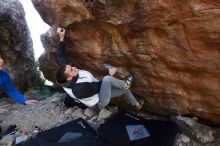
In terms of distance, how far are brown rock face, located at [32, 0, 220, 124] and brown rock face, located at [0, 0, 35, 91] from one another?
3506mm

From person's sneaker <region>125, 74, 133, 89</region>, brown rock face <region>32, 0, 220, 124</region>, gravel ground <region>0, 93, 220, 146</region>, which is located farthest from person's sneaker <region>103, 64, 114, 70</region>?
gravel ground <region>0, 93, 220, 146</region>

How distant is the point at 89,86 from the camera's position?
609cm

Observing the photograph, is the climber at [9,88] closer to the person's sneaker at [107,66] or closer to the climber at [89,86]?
the climber at [89,86]

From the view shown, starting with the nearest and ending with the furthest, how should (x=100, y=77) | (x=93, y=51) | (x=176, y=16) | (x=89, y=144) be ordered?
(x=176, y=16), (x=89, y=144), (x=93, y=51), (x=100, y=77)

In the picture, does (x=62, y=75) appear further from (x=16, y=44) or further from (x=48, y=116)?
(x=16, y=44)

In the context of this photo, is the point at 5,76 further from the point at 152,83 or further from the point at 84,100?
the point at 152,83

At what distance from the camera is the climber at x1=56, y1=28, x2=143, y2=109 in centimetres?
604

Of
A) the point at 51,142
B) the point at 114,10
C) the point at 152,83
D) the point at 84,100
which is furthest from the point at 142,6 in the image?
the point at 51,142

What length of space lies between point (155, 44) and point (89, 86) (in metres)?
1.53

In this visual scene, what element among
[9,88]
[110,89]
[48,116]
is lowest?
[48,116]

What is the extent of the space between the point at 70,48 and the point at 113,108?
1.87 metres

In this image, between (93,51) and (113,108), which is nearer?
(93,51)

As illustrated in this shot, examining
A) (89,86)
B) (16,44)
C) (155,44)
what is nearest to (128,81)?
(89,86)

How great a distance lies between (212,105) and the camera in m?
5.78
